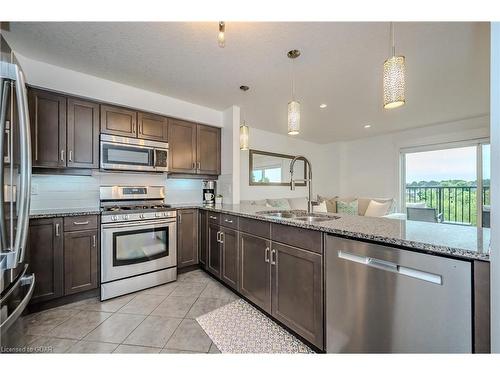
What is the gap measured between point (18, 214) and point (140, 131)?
75.6 inches

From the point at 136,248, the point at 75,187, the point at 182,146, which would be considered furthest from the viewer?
the point at 182,146

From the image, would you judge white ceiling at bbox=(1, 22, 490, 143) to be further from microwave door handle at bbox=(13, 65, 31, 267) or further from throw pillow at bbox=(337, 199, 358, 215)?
throw pillow at bbox=(337, 199, 358, 215)

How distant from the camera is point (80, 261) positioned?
7.16ft

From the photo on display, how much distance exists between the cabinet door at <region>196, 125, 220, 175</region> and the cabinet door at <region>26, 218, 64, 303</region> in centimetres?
182

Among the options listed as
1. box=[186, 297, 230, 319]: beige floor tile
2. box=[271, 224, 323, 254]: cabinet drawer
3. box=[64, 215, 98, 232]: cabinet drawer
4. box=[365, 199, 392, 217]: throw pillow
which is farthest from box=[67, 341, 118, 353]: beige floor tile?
box=[365, 199, 392, 217]: throw pillow

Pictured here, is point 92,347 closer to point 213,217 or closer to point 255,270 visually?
point 255,270

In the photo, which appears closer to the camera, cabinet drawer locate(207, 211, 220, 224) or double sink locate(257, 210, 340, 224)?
double sink locate(257, 210, 340, 224)

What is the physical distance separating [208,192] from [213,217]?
1021 millimetres

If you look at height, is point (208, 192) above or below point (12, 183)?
below

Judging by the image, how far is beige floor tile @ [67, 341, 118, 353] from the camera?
1.52m

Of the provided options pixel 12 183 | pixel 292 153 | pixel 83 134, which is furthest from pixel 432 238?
pixel 292 153

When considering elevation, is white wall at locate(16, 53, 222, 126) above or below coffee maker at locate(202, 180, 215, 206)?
above
